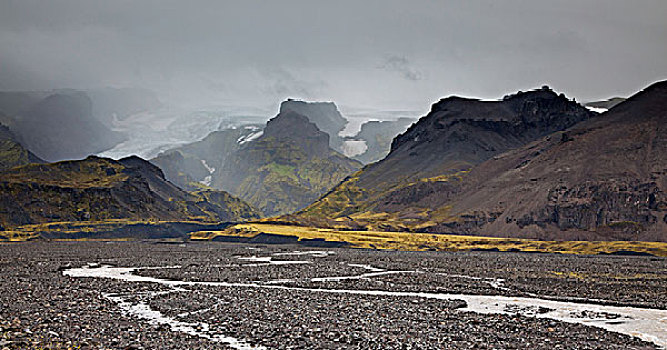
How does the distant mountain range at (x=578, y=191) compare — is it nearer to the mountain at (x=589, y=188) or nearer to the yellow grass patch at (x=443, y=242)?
the mountain at (x=589, y=188)

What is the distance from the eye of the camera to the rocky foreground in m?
30.7

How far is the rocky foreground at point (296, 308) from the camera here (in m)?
30.7

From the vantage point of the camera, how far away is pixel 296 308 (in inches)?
1629

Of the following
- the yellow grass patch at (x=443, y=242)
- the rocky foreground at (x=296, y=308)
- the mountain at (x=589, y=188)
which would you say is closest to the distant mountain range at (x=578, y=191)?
the mountain at (x=589, y=188)

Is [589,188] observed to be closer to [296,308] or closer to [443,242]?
[443,242]

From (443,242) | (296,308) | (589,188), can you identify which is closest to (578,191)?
(589,188)

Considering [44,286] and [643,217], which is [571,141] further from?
[44,286]

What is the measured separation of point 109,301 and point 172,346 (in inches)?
676

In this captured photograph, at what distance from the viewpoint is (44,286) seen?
50938mm

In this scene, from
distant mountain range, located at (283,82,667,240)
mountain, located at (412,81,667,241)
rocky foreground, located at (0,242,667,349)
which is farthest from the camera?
distant mountain range, located at (283,82,667,240)

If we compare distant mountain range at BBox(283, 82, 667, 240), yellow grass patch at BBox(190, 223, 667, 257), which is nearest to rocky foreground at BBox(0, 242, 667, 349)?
yellow grass patch at BBox(190, 223, 667, 257)

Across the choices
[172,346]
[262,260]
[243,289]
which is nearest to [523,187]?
[262,260]

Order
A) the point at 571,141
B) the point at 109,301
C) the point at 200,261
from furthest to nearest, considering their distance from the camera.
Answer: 1. the point at 571,141
2. the point at 200,261
3. the point at 109,301

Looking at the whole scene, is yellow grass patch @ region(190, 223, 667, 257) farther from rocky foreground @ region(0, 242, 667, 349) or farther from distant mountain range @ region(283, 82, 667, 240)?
rocky foreground @ region(0, 242, 667, 349)
